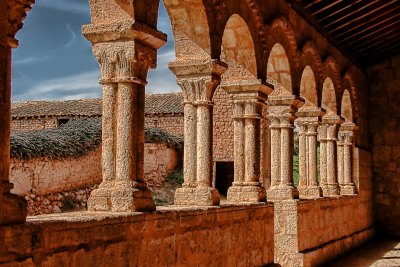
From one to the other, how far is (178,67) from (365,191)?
8548mm

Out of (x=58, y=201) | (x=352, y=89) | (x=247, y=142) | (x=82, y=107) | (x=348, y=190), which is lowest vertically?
(x=58, y=201)

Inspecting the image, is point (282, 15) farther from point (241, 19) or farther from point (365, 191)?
point (365, 191)

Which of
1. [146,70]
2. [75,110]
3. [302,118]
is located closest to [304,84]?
[302,118]

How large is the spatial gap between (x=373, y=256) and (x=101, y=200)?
7418mm

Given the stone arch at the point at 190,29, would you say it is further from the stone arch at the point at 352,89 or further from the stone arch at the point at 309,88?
the stone arch at the point at 352,89

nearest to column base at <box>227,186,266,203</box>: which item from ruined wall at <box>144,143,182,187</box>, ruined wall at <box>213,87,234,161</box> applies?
ruined wall at <box>144,143,182,187</box>

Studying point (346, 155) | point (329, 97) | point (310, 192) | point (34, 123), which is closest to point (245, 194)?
point (310, 192)

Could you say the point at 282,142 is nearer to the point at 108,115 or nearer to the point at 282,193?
the point at 282,193

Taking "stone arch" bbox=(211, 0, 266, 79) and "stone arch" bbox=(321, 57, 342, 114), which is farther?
"stone arch" bbox=(321, 57, 342, 114)

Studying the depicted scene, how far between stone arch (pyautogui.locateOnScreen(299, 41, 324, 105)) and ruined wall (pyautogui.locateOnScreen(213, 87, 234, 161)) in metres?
8.57

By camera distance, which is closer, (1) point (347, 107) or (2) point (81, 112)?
(1) point (347, 107)

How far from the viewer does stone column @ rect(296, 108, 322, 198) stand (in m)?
10.5

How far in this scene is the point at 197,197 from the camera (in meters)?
6.01

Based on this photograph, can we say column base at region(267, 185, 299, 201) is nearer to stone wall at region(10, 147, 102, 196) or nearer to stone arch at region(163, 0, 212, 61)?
stone arch at region(163, 0, 212, 61)
